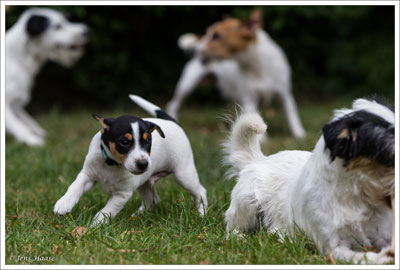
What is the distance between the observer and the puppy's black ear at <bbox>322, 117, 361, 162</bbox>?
282 cm

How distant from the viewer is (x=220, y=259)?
319 cm

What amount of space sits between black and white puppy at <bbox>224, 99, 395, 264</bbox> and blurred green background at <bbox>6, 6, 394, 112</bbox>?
754cm

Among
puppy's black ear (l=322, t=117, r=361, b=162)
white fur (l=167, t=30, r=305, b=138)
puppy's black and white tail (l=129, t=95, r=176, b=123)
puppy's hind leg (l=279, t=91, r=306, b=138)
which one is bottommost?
puppy's hind leg (l=279, t=91, r=306, b=138)

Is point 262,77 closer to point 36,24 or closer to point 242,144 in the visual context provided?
point 36,24

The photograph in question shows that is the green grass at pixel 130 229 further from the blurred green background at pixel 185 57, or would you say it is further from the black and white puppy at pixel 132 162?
the blurred green background at pixel 185 57

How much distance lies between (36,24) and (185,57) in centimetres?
417

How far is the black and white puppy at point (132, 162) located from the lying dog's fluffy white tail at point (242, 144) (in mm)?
366

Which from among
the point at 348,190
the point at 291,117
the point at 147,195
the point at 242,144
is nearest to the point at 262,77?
the point at 291,117

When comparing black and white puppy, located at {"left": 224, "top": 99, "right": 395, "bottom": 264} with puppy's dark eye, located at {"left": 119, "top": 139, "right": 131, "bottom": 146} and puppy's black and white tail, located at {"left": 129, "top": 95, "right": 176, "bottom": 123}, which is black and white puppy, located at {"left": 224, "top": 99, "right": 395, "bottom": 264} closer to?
puppy's dark eye, located at {"left": 119, "top": 139, "right": 131, "bottom": 146}

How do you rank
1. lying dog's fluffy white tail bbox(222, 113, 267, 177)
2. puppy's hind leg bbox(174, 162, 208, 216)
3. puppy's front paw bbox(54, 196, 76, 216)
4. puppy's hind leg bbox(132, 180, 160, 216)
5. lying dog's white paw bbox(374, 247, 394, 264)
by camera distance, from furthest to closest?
puppy's hind leg bbox(132, 180, 160, 216), puppy's hind leg bbox(174, 162, 208, 216), lying dog's fluffy white tail bbox(222, 113, 267, 177), puppy's front paw bbox(54, 196, 76, 216), lying dog's white paw bbox(374, 247, 394, 264)

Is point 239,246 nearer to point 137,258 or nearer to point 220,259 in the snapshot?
point 220,259

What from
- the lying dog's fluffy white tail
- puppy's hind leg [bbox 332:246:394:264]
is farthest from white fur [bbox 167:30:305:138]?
puppy's hind leg [bbox 332:246:394:264]

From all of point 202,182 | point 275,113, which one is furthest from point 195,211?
point 275,113

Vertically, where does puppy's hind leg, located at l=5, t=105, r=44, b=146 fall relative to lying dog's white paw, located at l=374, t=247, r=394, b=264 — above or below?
below
